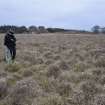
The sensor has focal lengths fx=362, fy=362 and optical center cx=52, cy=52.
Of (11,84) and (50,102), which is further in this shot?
(11,84)

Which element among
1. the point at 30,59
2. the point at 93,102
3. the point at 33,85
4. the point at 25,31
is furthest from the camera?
the point at 25,31

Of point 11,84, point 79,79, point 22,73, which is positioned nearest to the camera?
point 11,84

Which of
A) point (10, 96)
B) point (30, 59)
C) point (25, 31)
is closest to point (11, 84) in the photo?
point (10, 96)

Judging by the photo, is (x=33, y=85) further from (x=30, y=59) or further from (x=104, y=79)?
(x=30, y=59)

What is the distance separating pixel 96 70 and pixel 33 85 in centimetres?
410

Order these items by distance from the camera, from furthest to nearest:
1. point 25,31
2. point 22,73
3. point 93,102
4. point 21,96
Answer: point 25,31 < point 22,73 < point 21,96 < point 93,102

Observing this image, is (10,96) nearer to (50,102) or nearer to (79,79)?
(50,102)

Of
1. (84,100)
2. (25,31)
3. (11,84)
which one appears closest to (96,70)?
(11,84)

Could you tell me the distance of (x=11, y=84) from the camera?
11242 mm

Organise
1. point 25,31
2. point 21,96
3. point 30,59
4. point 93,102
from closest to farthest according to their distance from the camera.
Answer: point 93,102 < point 21,96 < point 30,59 < point 25,31

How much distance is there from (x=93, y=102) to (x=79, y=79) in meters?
3.71

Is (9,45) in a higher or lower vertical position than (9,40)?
lower

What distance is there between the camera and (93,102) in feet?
28.0

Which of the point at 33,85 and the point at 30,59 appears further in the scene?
A: the point at 30,59
